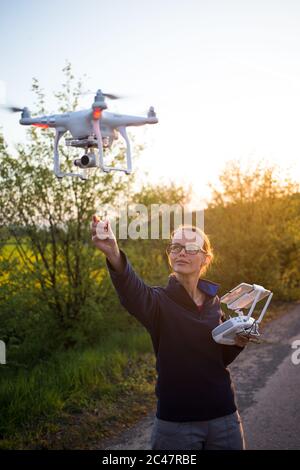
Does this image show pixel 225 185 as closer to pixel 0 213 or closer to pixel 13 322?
pixel 0 213

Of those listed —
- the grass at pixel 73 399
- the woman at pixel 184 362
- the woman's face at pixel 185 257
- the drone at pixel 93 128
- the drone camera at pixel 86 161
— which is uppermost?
the drone at pixel 93 128

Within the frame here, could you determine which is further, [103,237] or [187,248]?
[187,248]

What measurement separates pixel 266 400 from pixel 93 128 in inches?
200

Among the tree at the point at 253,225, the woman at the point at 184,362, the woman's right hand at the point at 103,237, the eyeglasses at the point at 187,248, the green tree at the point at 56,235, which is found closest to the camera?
the woman's right hand at the point at 103,237

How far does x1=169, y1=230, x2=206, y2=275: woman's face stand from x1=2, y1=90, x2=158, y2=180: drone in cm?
55

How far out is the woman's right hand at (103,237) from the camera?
6.87ft

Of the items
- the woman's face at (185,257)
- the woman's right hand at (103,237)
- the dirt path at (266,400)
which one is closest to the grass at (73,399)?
the dirt path at (266,400)

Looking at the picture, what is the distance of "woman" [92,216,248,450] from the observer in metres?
2.36

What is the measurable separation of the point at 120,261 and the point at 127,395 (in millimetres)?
4511

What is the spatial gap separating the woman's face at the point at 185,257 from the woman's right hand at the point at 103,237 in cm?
53

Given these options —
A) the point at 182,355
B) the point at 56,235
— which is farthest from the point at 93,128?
the point at 56,235

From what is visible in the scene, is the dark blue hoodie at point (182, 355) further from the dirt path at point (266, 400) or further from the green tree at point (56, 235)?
the green tree at point (56, 235)

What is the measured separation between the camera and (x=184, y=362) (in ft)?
8.01

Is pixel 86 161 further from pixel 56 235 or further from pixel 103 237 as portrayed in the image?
pixel 56 235
